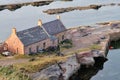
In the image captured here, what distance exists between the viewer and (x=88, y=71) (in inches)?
3219

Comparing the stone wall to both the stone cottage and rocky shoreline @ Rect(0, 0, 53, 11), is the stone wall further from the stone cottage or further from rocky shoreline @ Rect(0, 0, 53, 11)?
rocky shoreline @ Rect(0, 0, 53, 11)

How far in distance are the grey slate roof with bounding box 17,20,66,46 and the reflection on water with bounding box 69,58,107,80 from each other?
37.3 ft

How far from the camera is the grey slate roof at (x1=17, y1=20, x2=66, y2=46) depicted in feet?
269

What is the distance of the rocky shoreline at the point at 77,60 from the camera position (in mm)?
71681

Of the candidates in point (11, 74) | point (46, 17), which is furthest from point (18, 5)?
point (11, 74)

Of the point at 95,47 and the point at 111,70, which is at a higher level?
the point at 95,47

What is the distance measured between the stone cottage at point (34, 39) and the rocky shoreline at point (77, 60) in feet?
25.0

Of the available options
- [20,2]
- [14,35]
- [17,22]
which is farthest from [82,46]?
[20,2]

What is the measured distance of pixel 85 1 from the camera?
165 m

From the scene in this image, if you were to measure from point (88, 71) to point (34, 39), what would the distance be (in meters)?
13.3

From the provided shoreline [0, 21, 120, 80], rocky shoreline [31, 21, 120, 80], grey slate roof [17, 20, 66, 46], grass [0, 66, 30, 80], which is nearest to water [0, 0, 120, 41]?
shoreline [0, 21, 120, 80]

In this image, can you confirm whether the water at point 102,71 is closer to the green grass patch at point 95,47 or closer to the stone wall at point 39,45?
the green grass patch at point 95,47

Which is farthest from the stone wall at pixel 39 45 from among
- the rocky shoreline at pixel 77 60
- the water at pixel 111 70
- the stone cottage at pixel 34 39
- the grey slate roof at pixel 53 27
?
the water at pixel 111 70

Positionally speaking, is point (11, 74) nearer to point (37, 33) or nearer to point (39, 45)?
point (39, 45)
